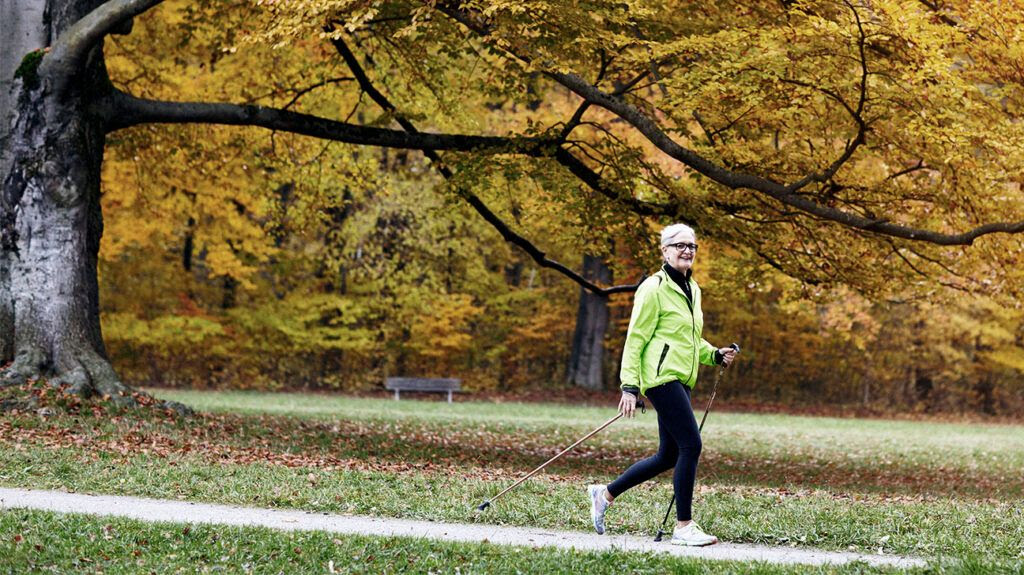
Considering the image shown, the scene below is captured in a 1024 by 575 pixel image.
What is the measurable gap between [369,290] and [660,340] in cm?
2443

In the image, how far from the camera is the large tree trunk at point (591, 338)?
30.2m

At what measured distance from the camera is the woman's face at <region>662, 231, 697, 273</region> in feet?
20.2

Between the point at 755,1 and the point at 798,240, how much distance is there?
3470 mm

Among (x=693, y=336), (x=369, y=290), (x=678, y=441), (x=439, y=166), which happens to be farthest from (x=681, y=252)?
(x=369, y=290)

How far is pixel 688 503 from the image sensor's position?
6.28 metres

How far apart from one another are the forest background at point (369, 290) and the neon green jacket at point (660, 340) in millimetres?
10338

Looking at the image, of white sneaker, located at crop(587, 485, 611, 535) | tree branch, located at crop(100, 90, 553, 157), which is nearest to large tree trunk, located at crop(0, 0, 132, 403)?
tree branch, located at crop(100, 90, 553, 157)

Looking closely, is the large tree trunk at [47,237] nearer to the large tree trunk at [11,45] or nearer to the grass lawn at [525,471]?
the large tree trunk at [11,45]

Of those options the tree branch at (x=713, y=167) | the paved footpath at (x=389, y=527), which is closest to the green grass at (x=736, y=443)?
the tree branch at (x=713, y=167)

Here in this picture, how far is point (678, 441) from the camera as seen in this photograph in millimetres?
6137

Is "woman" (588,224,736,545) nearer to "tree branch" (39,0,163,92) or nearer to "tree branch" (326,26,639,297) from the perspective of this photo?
"tree branch" (326,26,639,297)

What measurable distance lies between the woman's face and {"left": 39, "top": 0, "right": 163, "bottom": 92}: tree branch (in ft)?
26.8

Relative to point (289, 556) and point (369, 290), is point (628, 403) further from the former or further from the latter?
point (369, 290)

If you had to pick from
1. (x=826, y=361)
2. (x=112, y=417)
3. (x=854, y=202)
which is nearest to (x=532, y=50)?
(x=854, y=202)
